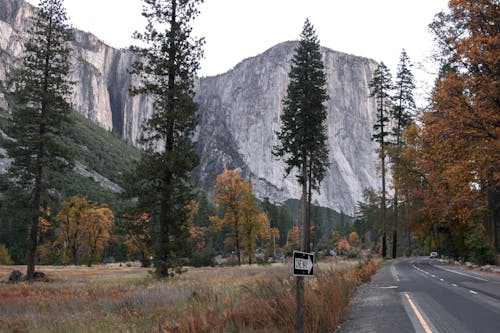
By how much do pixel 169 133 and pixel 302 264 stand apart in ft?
58.7

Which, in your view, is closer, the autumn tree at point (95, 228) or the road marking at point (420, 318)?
the road marking at point (420, 318)

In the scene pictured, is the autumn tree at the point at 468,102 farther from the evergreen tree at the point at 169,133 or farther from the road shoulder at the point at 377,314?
the evergreen tree at the point at 169,133

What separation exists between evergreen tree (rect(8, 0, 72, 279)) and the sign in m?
25.2

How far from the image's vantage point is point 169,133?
23188 millimetres

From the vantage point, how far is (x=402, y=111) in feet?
166

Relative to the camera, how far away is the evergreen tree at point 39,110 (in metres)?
27.7

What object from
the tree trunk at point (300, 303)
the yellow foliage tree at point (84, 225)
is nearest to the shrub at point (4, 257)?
the yellow foliage tree at point (84, 225)

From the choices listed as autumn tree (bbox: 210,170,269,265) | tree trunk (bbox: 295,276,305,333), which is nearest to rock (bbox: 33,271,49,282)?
autumn tree (bbox: 210,170,269,265)

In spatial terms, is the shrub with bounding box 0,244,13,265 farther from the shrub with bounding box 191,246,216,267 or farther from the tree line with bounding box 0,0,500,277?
the tree line with bounding box 0,0,500,277

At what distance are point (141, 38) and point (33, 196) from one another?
13040 millimetres

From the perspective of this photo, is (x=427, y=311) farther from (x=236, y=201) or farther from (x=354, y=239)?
(x=354, y=239)

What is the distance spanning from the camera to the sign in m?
6.14

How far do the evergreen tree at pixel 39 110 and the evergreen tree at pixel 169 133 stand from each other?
26.2ft

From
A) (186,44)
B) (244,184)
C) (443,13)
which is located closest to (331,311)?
(443,13)
